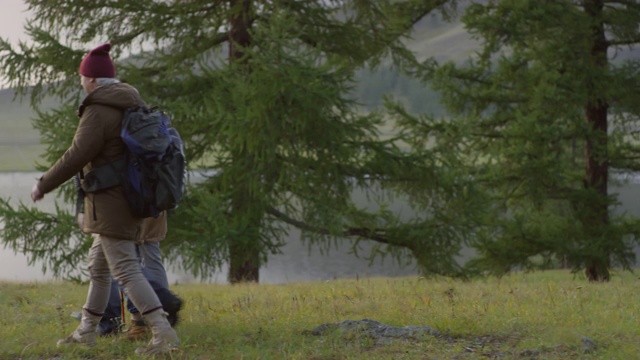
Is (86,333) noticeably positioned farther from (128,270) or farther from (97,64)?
(97,64)

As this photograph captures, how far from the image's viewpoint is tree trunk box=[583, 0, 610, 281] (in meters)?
18.1

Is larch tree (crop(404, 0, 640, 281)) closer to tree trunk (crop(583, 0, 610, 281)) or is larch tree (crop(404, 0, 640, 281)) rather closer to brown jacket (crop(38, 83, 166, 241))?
tree trunk (crop(583, 0, 610, 281))

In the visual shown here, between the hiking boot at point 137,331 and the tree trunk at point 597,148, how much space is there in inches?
553

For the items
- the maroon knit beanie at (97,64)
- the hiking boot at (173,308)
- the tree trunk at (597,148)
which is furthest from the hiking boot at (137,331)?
the tree trunk at (597,148)

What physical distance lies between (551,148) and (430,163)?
514cm

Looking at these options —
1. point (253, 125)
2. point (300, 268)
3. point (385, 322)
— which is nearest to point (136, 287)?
point (385, 322)

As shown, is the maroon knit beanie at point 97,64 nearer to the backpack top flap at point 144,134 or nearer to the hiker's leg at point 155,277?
the backpack top flap at point 144,134

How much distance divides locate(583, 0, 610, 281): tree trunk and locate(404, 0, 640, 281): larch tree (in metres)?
0.02

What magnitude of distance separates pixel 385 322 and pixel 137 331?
2.04 m

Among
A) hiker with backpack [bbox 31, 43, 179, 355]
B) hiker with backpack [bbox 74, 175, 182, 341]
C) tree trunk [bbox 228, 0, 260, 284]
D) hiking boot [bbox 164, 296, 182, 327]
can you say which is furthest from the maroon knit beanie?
tree trunk [bbox 228, 0, 260, 284]

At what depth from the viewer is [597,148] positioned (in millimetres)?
18312

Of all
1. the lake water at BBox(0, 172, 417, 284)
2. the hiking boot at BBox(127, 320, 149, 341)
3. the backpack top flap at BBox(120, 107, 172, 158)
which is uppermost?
the backpack top flap at BBox(120, 107, 172, 158)

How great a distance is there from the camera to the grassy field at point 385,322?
5.43m

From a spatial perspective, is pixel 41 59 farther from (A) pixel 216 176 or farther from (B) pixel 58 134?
(A) pixel 216 176
